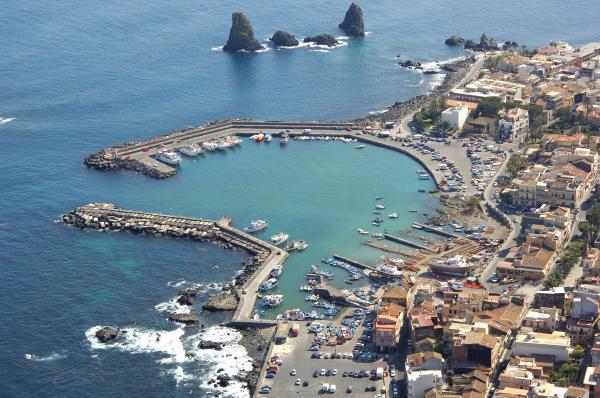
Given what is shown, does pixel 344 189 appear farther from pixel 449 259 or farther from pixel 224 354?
pixel 224 354

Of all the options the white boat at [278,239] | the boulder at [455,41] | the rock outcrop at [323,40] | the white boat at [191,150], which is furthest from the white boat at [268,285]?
the rock outcrop at [323,40]

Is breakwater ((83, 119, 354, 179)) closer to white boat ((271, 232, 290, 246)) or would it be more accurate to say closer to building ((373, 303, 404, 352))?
white boat ((271, 232, 290, 246))

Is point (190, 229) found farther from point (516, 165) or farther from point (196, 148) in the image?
point (516, 165)

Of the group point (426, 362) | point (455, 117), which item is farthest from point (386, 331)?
point (455, 117)

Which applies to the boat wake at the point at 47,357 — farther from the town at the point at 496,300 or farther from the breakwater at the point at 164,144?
the breakwater at the point at 164,144

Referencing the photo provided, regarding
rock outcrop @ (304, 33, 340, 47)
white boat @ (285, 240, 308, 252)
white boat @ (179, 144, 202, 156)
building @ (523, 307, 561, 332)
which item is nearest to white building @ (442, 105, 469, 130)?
white boat @ (179, 144, 202, 156)

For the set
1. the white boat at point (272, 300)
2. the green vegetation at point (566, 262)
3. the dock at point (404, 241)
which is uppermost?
the green vegetation at point (566, 262)
